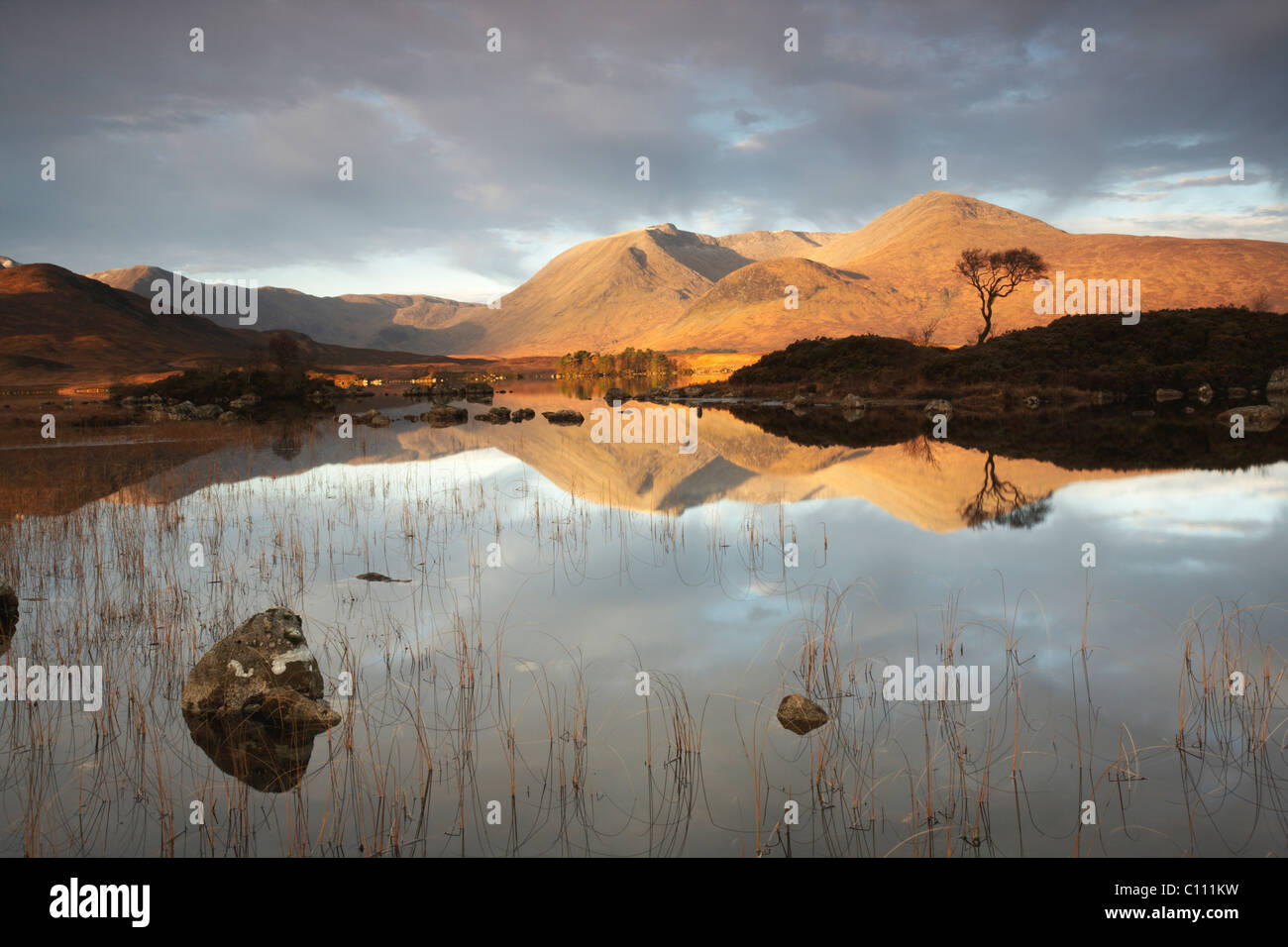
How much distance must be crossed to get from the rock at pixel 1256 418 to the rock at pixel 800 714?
2861 centimetres

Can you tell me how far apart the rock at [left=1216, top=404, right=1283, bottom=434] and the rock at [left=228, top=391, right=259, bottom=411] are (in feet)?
161

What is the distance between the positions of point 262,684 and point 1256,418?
35.8 m

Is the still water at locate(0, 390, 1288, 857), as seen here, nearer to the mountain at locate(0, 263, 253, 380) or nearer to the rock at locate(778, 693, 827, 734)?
the rock at locate(778, 693, 827, 734)

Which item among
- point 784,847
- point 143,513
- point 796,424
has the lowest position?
point 784,847

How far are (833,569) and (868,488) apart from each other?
23.1 ft

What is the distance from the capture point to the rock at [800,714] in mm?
5500

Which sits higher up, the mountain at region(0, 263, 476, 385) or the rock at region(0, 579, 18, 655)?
the mountain at region(0, 263, 476, 385)

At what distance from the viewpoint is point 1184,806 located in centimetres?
443

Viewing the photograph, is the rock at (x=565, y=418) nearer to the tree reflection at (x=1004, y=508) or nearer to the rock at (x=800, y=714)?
the tree reflection at (x=1004, y=508)

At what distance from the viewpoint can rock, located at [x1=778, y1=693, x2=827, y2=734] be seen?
18.0 ft

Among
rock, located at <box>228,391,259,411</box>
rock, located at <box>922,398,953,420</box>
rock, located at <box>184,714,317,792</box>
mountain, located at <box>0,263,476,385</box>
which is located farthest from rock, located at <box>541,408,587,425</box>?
mountain, located at <box>0,263,476,385</box>

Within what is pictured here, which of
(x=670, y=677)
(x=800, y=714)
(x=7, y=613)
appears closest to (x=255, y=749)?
(x=670, y=677)
